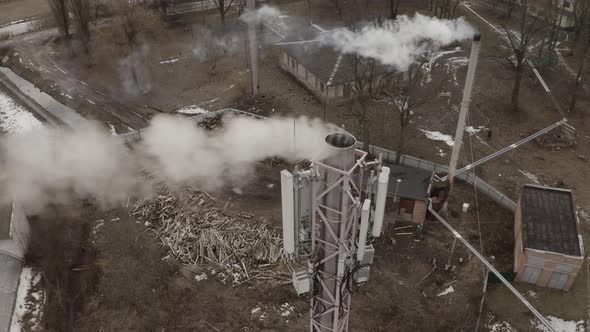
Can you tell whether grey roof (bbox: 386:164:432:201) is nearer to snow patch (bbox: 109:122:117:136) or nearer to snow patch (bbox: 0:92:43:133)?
snow patch (bbox: 109:122:117:136)

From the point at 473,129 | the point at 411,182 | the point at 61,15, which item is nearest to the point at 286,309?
the point at 411,182

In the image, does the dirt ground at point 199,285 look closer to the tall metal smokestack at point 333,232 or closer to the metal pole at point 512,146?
the metal pole at point 512,146

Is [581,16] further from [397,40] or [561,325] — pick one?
[561,325]

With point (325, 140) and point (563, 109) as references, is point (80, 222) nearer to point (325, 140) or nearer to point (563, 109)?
point (325, 140)

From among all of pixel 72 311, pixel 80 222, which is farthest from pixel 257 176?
pixel 72 311

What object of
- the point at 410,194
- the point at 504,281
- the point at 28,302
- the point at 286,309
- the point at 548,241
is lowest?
the point at 286,309

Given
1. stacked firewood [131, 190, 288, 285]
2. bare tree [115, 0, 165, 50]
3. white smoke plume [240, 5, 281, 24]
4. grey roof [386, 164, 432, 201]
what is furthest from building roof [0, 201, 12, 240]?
white smoke plume [240, 5, 281, 24]
